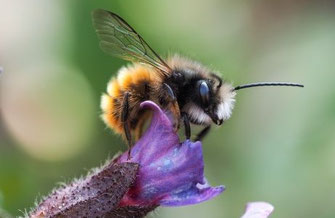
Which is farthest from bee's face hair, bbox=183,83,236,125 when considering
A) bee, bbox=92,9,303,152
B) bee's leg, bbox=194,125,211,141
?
bee's leg, bbox=194,125,211,141

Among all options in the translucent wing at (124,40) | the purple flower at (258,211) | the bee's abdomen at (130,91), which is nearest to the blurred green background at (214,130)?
the bee's abdomen at (130,91)

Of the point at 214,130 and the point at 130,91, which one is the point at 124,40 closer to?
the point at 130,91

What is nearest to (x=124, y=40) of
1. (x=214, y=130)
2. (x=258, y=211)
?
(x=258, y=211)

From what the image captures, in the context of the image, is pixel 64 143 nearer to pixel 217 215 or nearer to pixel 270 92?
pixel 217 215

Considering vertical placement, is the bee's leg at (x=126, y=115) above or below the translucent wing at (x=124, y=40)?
below

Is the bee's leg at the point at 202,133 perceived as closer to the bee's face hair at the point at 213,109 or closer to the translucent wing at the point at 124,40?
the bee's face hair at the point at 213,109

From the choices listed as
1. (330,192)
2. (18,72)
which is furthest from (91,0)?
(330,192)
